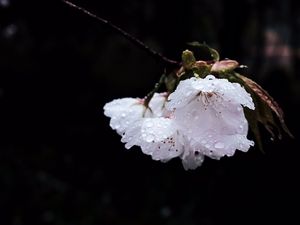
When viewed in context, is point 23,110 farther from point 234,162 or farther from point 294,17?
point 294,17

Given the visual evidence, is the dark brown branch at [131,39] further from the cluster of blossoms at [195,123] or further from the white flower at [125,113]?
the white flower at [125,113]

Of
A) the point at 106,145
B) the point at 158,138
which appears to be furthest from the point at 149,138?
the point at 106,145

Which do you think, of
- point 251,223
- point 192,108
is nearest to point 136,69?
point 251,223

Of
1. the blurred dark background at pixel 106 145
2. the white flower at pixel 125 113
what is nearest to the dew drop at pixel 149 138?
the white flower at pixel 125 113

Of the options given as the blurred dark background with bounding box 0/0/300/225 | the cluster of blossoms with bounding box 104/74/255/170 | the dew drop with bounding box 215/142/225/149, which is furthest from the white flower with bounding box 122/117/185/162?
the blurred dark background with bounding box 0/0/300/225

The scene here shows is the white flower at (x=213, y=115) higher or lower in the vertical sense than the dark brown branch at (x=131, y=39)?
lower
